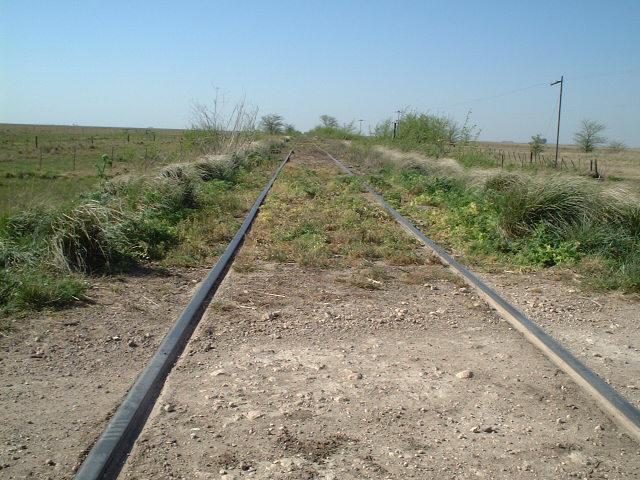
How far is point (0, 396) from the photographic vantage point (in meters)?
4.23

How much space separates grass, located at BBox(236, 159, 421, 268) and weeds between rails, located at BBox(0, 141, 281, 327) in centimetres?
71

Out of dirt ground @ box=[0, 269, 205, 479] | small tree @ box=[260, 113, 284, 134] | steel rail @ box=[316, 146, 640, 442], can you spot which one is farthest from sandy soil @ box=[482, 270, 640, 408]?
small tree @ box=[260, 113, 284, 134]

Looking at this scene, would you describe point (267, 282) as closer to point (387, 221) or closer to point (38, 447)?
point (38, 447)

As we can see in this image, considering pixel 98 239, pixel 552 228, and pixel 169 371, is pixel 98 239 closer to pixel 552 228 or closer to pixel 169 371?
pixel 169 371

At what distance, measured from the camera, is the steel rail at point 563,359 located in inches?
156

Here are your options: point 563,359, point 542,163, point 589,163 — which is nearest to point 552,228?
point 563,359

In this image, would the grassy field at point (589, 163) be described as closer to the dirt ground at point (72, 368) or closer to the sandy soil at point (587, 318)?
the sandy soil at point (587, 318)

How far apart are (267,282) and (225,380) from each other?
2955 mm

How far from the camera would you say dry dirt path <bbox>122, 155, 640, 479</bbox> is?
344 centimetres

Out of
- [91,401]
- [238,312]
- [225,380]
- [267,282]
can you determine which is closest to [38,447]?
[91,401]

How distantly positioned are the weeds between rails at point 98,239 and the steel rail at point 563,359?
3.73 meters

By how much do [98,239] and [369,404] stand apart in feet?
15.8

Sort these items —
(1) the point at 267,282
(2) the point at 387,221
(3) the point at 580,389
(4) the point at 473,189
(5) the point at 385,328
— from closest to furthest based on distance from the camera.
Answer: (3) the point at 580,389, (5) the point at 385,328, (1) the point at 267,282, (2) the point at 387,221, (4) the point at 473,189

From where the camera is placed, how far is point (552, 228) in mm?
9719
